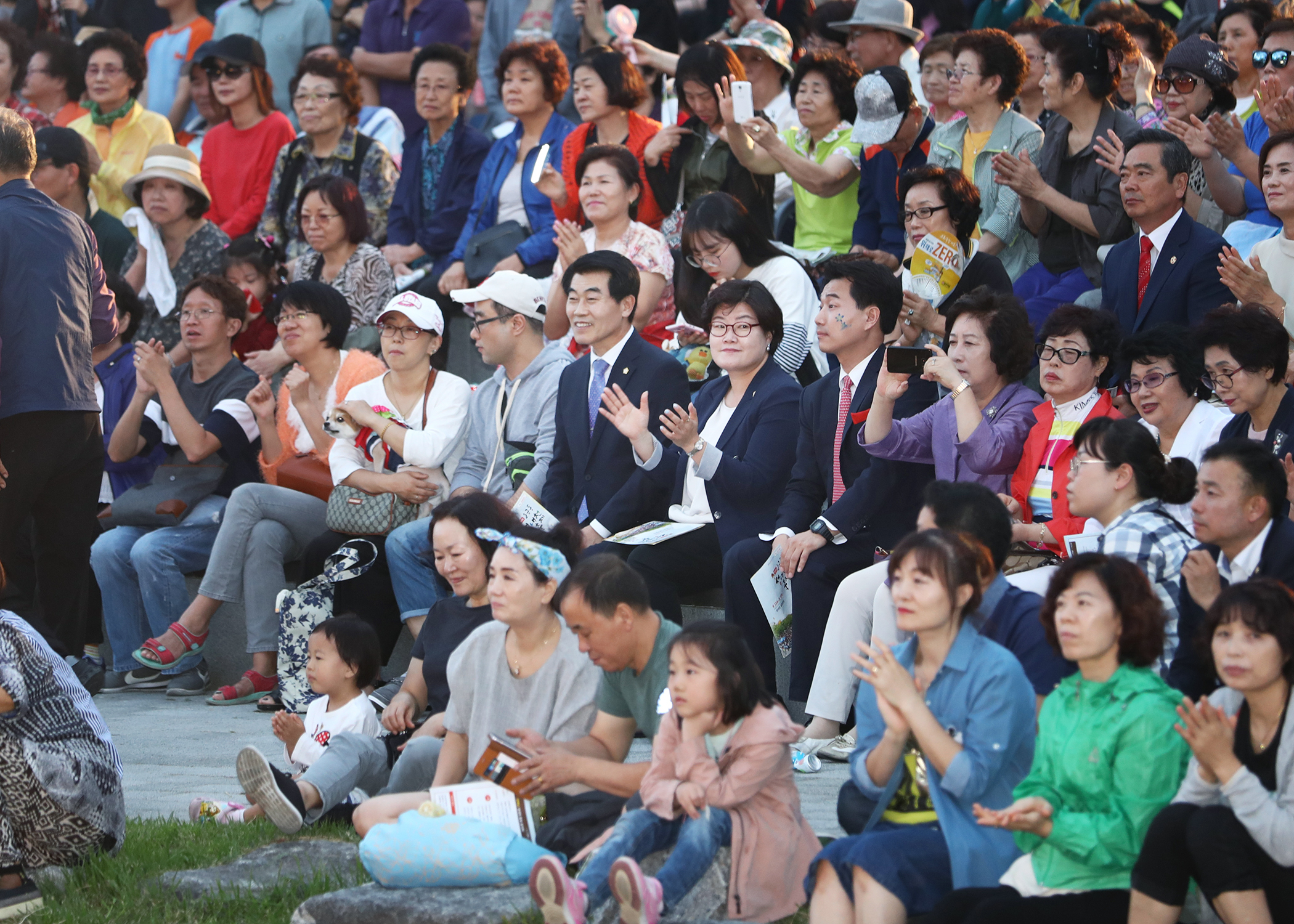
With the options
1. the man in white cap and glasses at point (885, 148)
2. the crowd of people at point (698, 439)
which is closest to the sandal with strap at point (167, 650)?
the crowd of people at point (698, 439)

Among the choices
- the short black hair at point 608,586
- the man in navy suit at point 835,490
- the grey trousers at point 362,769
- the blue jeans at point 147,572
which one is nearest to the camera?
the short black hair at point 608,586

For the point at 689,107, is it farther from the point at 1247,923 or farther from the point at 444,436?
the point at 1247,923

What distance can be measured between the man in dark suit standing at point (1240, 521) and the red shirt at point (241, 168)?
6822mm

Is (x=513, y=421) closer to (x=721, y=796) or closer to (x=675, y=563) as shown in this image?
(x=675, y=563)

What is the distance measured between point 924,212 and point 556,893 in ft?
11.7

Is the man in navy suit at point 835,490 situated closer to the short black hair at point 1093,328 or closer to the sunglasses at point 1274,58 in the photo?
the short black hair at point 1093,328

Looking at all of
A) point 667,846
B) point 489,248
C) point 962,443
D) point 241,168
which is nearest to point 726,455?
point 962,443

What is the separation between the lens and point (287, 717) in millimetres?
4852

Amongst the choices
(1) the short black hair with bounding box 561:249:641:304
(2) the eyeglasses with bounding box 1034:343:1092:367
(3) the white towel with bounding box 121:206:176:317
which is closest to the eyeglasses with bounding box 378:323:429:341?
(1) the short black hair with bounding box 561:249:641:304

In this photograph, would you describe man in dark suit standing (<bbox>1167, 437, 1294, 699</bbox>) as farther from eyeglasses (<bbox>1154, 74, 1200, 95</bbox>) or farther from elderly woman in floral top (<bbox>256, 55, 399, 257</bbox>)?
elderly woman in floral top (<bbox>256, 55, 399, 257</bbox>)

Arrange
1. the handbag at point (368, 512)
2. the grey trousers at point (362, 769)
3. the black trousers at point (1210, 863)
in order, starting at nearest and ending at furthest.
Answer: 1. the black trousers at point (1210, 863)
2. the grey trousers at point (362, 769)
3. the handbag at point (368, 512)

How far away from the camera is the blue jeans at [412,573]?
20.5 feet

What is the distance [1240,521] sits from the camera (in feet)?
12.3

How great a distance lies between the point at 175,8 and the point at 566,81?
3.88 meters
